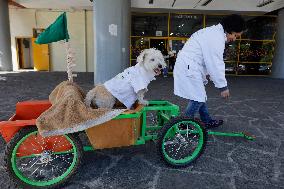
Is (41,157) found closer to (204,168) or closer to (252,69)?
(204,168)

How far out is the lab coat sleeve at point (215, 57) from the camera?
3.16 metres

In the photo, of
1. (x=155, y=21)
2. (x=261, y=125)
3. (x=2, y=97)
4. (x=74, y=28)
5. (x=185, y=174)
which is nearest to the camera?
(x=185, y=174)

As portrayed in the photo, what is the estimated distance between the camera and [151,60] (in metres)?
3.03

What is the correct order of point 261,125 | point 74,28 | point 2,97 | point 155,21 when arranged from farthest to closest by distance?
1. point 74,28
2. point 155,21
3. point 2,97
4. point 261,125

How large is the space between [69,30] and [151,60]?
1591cm

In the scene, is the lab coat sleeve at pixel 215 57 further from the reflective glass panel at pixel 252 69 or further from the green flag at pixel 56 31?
the reflective glass panel at pixel 252 69

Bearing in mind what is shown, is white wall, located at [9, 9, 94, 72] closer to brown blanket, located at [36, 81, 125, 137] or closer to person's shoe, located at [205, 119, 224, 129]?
person's shoe, located at [205, 119, 224, 129]

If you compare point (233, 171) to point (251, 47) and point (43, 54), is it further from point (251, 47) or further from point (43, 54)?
point (43, 54)

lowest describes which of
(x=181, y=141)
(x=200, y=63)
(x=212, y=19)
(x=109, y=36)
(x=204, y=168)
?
(x=204, y=168)

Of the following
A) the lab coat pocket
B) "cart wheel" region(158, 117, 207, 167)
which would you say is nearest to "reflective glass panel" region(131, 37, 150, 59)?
the lab coat pocket

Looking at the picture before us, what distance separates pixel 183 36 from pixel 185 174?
1397 cm

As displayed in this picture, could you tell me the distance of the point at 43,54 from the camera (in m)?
18.3

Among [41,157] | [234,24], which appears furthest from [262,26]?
[41,157]

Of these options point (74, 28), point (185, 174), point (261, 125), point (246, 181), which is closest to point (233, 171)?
point (246, 181)
